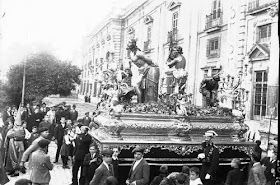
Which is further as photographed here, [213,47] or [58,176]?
[213,47]

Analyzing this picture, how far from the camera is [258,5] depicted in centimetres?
1811

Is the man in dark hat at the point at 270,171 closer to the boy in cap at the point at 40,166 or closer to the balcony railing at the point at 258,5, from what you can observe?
the boy in cap at the point at 40,166

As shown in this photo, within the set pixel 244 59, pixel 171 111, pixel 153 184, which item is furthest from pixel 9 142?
pixel 244 59

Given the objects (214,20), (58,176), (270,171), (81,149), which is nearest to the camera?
(270,171)

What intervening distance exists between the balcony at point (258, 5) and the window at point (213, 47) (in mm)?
3719

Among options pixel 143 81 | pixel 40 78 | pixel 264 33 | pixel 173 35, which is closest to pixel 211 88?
pixel 143 81

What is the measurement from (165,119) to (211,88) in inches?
79.4

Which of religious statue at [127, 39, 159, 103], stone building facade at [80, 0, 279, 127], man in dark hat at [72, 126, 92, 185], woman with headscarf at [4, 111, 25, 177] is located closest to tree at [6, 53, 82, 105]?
stone building facade at [80, 0, 279, 127]

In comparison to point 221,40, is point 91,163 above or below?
below

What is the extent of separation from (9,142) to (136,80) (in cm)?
351

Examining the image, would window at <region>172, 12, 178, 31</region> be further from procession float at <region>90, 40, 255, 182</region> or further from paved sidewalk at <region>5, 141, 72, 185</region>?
paved sidewalk at <region>5, 141, 72, 185</region>

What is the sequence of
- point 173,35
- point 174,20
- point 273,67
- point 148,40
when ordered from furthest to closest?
point 148,40
point 174,20
point 173,35
point 273,67

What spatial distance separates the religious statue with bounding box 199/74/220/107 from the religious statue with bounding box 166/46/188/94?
90 centimetres

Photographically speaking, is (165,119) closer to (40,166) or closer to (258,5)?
A: (40,166)
